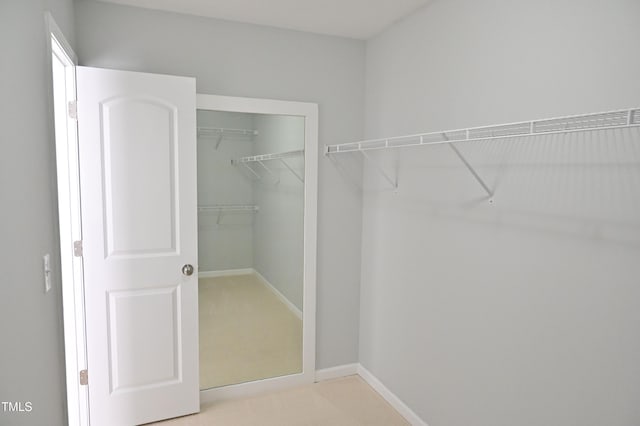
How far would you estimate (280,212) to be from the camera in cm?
300

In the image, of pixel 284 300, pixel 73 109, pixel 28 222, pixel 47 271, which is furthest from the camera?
pixel 284 300

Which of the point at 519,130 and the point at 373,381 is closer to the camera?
the point at 519,130

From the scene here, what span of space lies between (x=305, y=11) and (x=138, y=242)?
1720mm

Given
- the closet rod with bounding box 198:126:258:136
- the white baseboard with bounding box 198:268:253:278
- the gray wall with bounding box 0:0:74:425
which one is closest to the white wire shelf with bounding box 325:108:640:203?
the closet rod with bounding box 198:126:258:136

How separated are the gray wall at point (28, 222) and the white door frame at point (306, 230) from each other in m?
1.23

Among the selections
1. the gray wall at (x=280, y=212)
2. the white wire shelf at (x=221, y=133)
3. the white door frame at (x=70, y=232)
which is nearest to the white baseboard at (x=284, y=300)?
the gray wall at (x=280, y=212)

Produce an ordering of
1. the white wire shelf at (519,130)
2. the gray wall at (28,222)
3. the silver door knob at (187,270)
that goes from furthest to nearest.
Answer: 1. the silver door knob at (187,270)
2. the white wire shelf at (519,130)
3. the gray wall at (28,222)

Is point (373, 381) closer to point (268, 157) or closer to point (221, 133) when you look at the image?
point (268, 157)

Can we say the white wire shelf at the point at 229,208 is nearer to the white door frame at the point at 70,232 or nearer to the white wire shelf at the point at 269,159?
the white wire shelf at the point at 269,159

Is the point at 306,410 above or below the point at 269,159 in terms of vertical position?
below

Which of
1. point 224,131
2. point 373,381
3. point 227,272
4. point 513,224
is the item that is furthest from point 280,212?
point 513,224

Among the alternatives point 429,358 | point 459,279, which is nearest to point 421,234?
point 459,279

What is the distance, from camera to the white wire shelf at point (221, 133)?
2.72m

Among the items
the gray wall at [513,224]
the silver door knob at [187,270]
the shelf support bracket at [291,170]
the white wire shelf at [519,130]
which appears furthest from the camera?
the shelf support bracket at [291,170]
